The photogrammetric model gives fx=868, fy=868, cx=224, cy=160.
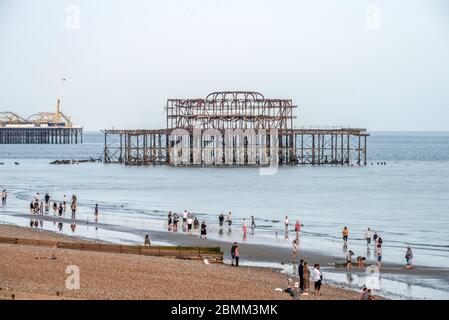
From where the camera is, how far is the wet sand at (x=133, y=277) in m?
20.7

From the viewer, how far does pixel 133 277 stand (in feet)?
75.6

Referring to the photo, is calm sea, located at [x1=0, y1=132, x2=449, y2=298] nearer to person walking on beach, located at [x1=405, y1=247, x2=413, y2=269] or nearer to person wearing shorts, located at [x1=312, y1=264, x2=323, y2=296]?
person walking on beach, located at [x1=405, y1=247, x2=413, y2=269]

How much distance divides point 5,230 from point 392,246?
16.0 m

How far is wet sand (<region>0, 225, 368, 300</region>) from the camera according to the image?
813 inches

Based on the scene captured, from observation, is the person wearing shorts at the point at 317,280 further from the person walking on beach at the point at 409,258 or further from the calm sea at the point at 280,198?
the calm sea at the point at 280,198

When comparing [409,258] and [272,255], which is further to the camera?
[272,255]

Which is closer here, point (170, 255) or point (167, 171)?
point (170, 255)

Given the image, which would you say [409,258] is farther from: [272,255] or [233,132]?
[233,132]

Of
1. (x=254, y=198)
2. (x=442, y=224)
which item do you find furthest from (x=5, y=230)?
(x=254, y=198)

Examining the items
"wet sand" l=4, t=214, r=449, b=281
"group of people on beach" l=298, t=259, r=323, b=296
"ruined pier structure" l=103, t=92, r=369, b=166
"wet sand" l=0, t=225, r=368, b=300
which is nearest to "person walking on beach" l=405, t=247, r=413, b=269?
"wet sand" l=4, t=214, r=449, b=281

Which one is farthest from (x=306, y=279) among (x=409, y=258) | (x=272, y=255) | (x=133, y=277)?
(x=272, y=255)

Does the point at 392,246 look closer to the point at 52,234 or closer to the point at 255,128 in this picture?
the point at 52,234

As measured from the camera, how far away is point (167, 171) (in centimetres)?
9131

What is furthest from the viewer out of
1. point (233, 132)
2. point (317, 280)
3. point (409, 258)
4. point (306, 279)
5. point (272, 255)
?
point (233, 132)
